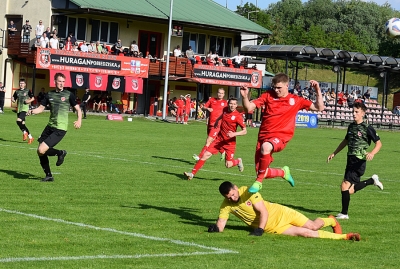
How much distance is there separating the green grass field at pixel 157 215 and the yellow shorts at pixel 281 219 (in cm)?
20

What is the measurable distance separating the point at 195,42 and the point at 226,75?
242 inches

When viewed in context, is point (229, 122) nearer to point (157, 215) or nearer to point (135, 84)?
point (157, 215)

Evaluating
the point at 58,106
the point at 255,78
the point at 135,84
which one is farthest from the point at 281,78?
the point at 255,78

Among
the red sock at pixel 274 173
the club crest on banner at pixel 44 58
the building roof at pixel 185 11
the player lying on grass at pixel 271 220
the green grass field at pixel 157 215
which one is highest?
the building roof at pixel 185 11

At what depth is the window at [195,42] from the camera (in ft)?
205

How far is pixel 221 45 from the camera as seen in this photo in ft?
214

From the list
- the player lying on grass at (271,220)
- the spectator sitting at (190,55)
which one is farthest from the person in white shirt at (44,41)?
the player lying on grass at (271,220)

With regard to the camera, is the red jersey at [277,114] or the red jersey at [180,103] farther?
the red jersey at [180,103]

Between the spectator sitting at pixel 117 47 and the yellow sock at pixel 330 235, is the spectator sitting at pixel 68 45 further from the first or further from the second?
the yellow sock at pixel 330 235

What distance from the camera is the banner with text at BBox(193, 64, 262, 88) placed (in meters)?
56.4

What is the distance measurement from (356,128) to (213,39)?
5159cm

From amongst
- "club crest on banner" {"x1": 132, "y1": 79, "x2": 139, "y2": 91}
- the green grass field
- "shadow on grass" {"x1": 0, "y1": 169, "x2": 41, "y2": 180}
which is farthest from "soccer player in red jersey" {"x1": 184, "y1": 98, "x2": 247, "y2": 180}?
"club crest on banner" {"x1": 132, "y1": 79, "x2": 139, "y2": 91}

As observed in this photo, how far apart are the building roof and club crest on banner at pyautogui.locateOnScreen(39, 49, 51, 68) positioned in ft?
20.7

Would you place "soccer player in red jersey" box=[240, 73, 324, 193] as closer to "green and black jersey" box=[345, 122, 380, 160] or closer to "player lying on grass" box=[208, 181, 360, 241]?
"player lying on grass" box=[208, 181, 360, 241]
